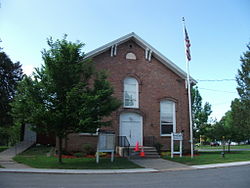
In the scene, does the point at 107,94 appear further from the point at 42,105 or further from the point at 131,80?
the point at 131,80

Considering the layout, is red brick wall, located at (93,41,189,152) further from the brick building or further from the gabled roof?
the gabled roof

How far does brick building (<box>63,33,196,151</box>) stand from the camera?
21016mm

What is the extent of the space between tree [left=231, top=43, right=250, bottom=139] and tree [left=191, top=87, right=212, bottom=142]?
499cm

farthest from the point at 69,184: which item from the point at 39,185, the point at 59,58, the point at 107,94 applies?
the point at 59,58

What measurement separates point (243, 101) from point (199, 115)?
8.51 m

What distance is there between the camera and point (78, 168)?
13.0 m

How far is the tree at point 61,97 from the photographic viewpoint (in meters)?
13.2

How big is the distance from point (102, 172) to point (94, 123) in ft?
9.38

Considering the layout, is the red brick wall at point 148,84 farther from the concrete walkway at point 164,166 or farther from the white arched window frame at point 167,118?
the concrete walkway at point 164,166

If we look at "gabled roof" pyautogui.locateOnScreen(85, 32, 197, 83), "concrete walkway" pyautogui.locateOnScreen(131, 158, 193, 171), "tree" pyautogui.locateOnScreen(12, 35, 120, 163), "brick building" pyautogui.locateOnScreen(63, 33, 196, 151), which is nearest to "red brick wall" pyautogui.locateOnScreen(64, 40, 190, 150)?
"brick building" pyautogui.locateOnScreen(63, 33, 196, 151)

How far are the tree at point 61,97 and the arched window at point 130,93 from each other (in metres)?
6.82

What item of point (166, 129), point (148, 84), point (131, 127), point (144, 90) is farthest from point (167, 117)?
point (131, 127)

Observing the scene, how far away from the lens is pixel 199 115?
36.7 metres

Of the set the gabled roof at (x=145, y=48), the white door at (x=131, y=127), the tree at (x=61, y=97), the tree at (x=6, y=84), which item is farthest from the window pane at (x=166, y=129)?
the tree at (x=6, y=84)
